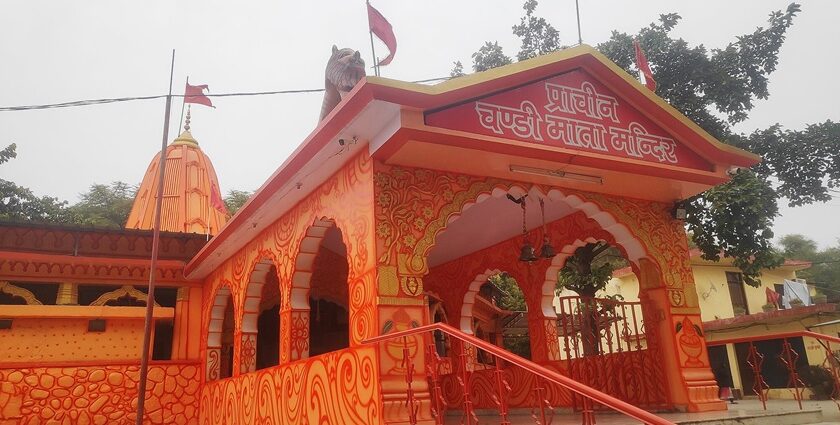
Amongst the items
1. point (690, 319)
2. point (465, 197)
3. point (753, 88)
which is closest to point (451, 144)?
point (465, 197)

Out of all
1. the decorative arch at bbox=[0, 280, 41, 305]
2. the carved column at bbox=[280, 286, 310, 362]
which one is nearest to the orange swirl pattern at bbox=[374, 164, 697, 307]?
the carved column at bbox=[280, 286, 310, 362]

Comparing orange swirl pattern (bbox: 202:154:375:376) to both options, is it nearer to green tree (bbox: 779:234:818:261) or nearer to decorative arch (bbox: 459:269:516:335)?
decorative arch (bbox: 459:269:516:335)

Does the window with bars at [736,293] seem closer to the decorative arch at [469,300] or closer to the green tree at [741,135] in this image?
the green tree at [741,135]

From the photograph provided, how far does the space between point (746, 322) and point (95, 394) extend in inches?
538

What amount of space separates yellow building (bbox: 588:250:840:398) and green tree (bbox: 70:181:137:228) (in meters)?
22.9

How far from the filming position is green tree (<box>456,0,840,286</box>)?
31.2 ft

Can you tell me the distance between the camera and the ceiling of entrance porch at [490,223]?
299 inches

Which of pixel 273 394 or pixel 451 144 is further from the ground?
pixel 451 144

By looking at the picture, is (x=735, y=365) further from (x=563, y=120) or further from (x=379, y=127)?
(x=379, y=127)

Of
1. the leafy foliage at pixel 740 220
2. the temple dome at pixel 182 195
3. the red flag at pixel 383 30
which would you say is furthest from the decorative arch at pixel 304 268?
the temple dome at pixel 182 195

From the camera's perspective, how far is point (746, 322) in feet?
47.4

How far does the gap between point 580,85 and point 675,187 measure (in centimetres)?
158

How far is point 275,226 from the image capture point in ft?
24.6

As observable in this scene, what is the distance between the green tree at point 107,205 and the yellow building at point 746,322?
22.9m
